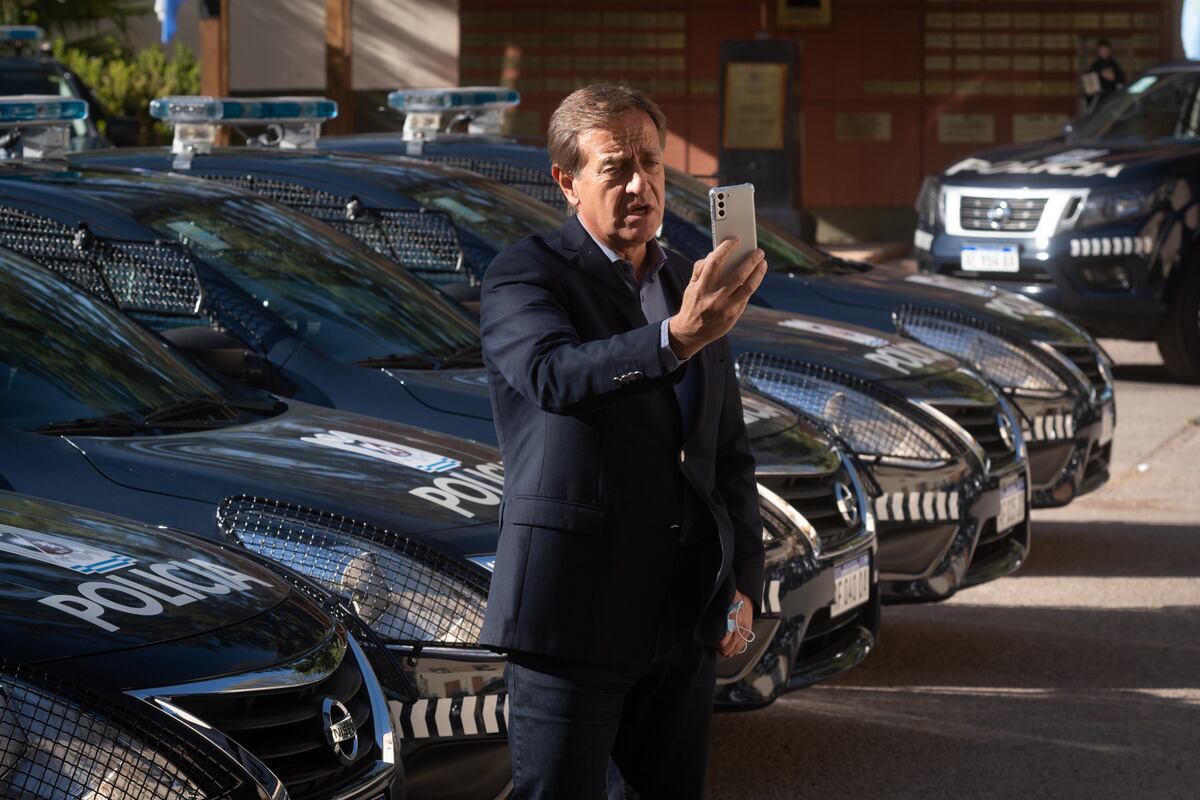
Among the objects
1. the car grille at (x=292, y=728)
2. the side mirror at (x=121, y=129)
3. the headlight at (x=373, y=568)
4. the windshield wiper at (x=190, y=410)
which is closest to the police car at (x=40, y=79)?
the side mirror at (x=121, y=129)

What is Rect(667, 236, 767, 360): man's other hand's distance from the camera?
9.13 ft

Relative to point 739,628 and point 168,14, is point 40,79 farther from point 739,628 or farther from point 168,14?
point 739,628

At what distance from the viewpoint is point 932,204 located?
13.6 metres

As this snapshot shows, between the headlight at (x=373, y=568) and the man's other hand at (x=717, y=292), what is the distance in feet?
4.85

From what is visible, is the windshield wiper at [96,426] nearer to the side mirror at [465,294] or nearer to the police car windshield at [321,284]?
the police car windshield at [321,284]

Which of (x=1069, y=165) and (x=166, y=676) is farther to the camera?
(x=1069, y=165)

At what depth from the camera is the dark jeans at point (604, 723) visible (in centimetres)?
306

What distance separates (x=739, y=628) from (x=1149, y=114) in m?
11.5

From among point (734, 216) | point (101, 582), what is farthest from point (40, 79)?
point (734, 216)

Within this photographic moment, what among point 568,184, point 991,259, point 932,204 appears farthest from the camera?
point 932,204

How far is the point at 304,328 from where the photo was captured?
→ 6.09 meters

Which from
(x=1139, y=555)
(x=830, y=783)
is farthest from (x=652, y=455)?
(x=1139, y=555)

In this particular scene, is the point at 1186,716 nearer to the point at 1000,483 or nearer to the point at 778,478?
the point at 1000,483

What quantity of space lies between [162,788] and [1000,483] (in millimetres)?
4362
